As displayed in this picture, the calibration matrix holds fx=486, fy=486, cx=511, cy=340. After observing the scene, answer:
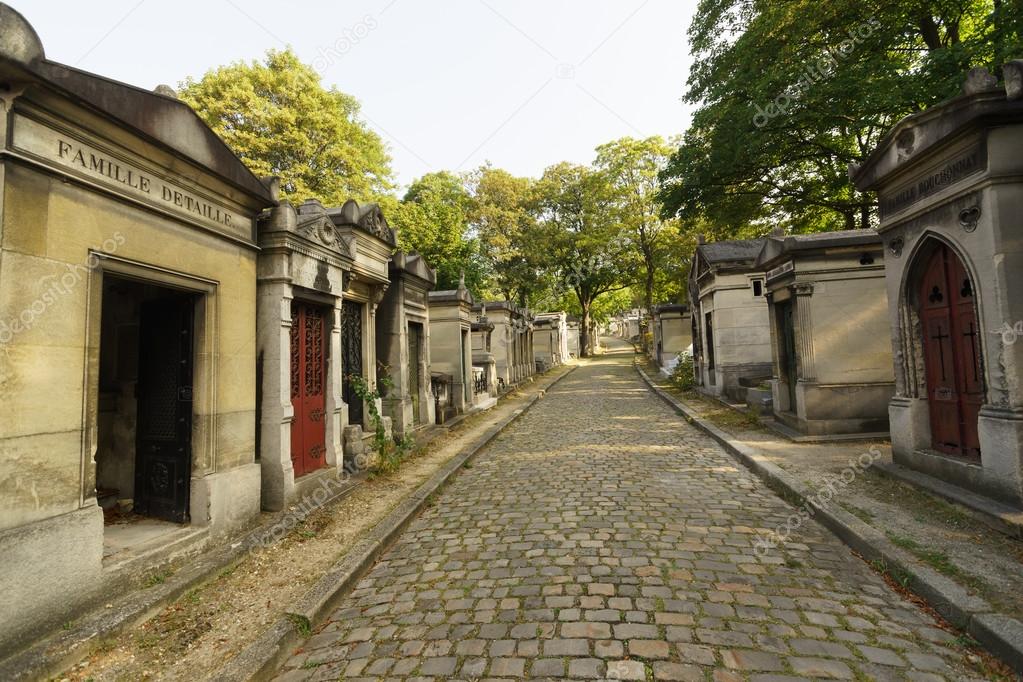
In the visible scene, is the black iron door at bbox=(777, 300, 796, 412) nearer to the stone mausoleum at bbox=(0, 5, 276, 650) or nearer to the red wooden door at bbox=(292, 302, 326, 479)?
the red wooden door at bbox=(292, 302, 326, 479)

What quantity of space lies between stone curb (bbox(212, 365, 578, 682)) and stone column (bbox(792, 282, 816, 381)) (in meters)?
7.11

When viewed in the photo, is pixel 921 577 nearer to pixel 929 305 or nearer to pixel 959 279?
pixel 959 279

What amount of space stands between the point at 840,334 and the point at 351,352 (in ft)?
28.7

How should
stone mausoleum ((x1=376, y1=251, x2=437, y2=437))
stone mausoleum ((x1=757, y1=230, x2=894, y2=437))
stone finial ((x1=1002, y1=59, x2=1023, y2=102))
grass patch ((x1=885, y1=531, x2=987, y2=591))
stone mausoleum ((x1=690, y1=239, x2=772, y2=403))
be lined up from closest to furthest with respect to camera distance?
grass patch ((x1=885, y1=531, x2=987, y2=591)) → stone finial ((x1=1002, y1=59, x2=1023, y2=102)) → stone mausoleum ((x1=757, y1=230, x2=894, y2=437)) → stone mausoleum ((x1=376, y1=251, x2=437, y2=437)) → stone mausoleum ((x1=690, y1=239, x2=772, y2=403))

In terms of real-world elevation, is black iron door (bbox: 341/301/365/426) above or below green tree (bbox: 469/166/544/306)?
below

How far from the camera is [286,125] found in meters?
21.6

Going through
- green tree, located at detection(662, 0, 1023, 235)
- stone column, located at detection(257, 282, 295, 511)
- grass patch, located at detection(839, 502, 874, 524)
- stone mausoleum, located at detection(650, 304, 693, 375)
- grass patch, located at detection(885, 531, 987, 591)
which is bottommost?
grass patch, located at detection(885, 531, 987, 591)

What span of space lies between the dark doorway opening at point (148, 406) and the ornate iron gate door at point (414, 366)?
5.66m

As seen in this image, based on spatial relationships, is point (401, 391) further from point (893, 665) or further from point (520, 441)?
point (893, 665)

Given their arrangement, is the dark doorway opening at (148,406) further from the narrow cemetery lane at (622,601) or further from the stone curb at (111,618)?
the narrow cemetery lane at (622,601)

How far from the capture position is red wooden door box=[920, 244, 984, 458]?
5.35m

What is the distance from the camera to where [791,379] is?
401 inches

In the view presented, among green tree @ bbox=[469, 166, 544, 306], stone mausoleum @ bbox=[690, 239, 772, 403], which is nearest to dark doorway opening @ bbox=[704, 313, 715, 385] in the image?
stone mausoleum @ bbox=[690, 239, 772, 403]

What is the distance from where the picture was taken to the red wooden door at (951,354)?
211 inches
